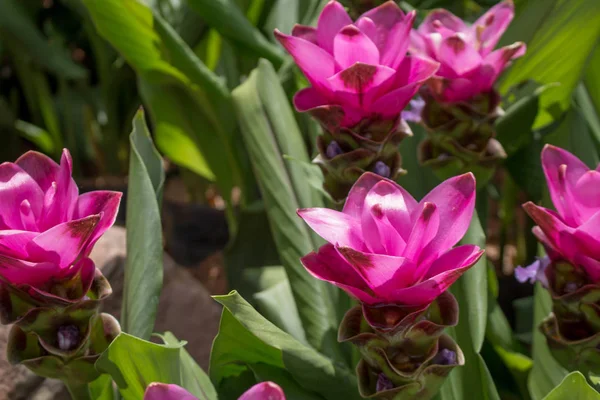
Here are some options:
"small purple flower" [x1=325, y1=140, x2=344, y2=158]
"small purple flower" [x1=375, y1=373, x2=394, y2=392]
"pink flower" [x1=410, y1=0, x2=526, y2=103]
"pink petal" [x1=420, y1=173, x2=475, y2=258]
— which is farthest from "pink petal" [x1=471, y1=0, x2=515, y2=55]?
"small purple flower" [x1=375, y1=373, x2=394, y2=392]

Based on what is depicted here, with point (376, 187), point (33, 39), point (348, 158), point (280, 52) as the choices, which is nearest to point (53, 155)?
point (33, 39)

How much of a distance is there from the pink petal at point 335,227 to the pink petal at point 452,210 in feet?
0.16

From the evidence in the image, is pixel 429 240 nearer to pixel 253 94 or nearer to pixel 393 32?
pixel 393 32

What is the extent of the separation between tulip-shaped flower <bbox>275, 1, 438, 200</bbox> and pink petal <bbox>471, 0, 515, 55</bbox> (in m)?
0.19

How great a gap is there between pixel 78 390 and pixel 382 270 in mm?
390

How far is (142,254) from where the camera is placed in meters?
0.85

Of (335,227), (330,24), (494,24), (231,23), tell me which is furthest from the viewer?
(231,23)

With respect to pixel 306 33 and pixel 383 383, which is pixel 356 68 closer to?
pixel 306 33

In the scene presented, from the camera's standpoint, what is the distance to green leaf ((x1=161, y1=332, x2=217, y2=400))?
2.67ft

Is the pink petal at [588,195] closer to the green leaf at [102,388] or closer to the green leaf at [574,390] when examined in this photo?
the green leaf at [574,390]

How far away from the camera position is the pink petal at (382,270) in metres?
0.55

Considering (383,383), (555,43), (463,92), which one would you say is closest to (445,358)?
(383,383)

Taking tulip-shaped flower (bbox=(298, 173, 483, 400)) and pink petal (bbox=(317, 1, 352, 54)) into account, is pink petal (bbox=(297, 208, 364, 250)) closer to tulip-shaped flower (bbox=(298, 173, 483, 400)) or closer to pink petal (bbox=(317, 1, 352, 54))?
tulip-shaped flower (bbox=(298, 173, 483, 400))

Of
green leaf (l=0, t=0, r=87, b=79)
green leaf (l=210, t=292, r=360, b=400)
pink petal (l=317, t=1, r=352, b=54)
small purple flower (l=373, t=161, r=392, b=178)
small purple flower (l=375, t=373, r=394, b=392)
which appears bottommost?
green leaf (l=0, t=0, r=87, b=79)
